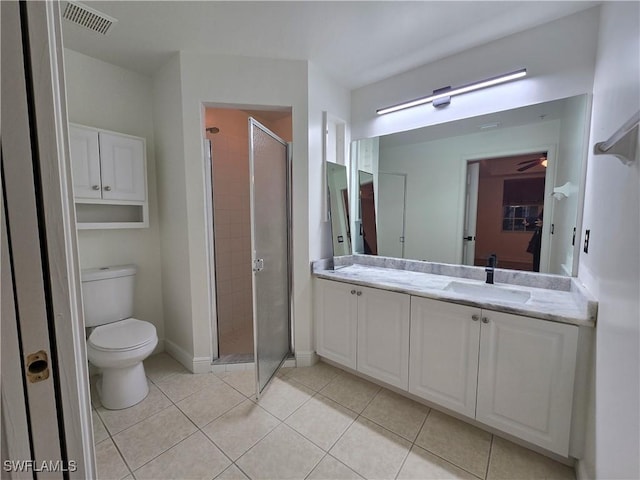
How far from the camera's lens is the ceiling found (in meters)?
1.50

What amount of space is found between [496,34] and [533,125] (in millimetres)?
649

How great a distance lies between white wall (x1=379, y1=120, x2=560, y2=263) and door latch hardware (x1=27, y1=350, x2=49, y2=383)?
7.29 feet

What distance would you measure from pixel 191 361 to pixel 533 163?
9.61 feet

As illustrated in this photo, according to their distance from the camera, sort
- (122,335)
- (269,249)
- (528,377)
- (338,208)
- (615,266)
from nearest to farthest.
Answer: (615,266)
(528,377)
(122,335)
(269,249)
(338,208)

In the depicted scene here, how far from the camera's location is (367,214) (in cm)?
252

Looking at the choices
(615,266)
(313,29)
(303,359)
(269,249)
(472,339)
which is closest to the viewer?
(615,266)

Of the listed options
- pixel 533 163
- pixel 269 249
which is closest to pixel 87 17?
pixel 269 249

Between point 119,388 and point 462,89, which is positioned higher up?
point 462,89

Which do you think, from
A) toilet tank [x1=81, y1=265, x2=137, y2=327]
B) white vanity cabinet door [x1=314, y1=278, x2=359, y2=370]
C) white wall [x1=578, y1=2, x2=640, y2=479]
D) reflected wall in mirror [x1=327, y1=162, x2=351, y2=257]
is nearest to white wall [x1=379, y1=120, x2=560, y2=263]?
reflected wall in mirror [x1=327, y1=162, x2=351, y2=257]

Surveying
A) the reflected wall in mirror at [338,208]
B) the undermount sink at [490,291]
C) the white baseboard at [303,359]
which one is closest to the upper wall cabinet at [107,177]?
the reflected wall in mirror at [338,208]

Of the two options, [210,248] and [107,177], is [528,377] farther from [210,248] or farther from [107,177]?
[107,177]

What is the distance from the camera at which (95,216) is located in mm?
2074

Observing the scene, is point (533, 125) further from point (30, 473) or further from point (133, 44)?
point (133, 44)

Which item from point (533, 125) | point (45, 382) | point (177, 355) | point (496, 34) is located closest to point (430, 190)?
point (533, 125)
